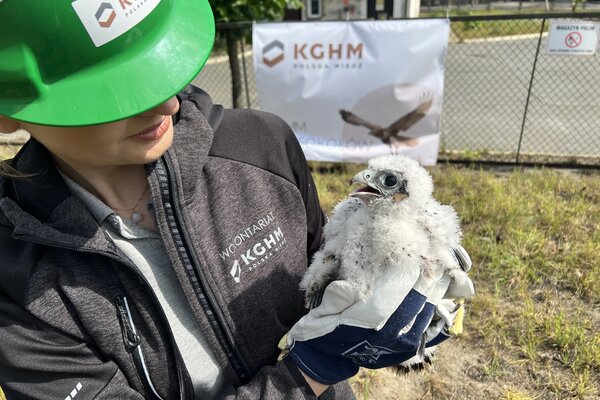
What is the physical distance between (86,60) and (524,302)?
306 cm

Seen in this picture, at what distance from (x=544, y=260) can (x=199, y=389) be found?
3.00 m

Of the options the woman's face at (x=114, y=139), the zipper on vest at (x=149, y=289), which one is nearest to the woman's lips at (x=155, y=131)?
the woman's face at (x=114, y=139)

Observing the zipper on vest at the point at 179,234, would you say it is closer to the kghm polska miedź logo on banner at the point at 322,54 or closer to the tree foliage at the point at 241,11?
the kghm polska miedź logo on banner at the point at 322,54

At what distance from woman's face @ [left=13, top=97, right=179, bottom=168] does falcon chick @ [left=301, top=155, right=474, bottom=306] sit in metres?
0.49

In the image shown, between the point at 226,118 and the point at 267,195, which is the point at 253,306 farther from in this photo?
the point at 226,118

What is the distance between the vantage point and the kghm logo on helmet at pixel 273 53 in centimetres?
514

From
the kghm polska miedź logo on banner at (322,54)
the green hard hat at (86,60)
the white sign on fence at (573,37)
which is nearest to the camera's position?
the green hard hat at (86,60)

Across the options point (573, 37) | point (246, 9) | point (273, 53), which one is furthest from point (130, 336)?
point (573, 37)

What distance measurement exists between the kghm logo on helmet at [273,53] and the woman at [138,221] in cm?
398

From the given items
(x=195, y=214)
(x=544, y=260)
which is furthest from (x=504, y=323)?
(x=195, y=214)

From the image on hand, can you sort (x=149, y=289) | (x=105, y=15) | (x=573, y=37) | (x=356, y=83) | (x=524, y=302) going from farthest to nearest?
(x=356, y=83)
(x=573, y=37)
(x=524, y=302)
(x=149, y=289)
(x=105, y=15)

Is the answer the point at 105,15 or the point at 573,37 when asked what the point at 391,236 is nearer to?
the point at 105,15

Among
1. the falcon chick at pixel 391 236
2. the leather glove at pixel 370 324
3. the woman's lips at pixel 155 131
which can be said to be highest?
the woman's lips at pixel 155 131

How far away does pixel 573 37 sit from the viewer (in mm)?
4707
